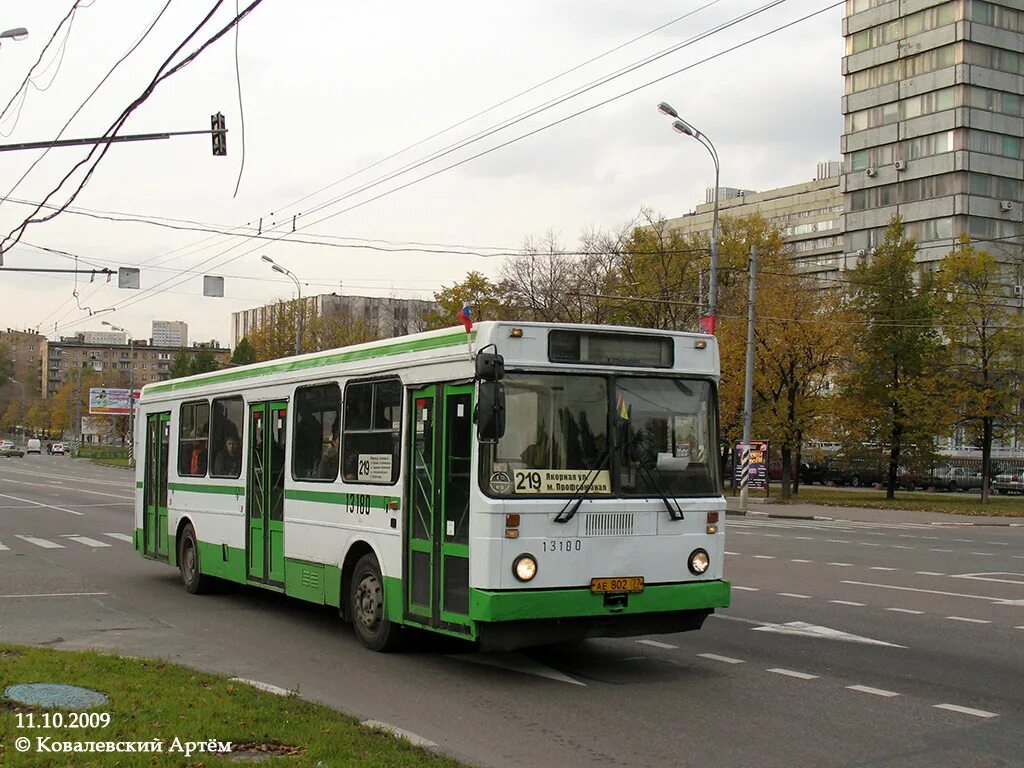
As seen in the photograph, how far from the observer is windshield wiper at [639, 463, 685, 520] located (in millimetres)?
9629

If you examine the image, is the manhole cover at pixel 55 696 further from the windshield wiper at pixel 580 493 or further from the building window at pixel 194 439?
the building window at pixel 194 439

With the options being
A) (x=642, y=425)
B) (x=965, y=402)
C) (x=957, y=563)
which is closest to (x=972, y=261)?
(x=965, y=402)

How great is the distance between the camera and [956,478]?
6456 cm

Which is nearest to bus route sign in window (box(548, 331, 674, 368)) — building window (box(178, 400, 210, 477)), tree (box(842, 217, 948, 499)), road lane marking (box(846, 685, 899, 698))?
road lane marking (box(846, 685, 899, 698))

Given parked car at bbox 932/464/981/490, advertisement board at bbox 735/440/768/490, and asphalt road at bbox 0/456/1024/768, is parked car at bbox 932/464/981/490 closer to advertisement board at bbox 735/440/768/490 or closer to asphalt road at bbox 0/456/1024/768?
advertisement board at bbox 735/440/768/490

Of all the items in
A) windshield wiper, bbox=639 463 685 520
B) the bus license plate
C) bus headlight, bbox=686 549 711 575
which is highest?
windshield wiper, bbox=639 463 685 520

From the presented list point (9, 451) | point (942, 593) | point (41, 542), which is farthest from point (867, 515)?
point (9, 451)

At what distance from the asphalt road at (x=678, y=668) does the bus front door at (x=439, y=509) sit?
59 centimetres

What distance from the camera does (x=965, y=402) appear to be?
147ft

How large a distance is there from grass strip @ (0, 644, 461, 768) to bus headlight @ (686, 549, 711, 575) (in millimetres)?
3501

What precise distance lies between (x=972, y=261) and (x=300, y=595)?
4084cm

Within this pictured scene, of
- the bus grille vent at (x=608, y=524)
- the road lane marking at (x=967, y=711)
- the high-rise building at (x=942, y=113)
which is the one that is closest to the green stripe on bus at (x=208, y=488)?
the bus grille vent at (x=608, y=524)

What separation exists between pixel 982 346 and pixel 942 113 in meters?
37.6

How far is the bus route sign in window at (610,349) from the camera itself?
951cm
